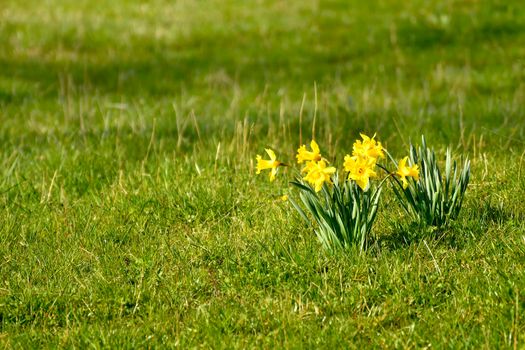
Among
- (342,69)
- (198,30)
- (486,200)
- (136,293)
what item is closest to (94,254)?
(136,293)

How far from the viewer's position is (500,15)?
13.3m

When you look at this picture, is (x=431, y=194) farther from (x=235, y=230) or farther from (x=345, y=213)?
(x=235, y=230)

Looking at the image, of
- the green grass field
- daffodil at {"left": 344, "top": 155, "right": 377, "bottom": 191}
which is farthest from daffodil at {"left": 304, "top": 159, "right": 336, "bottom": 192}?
the green grass field

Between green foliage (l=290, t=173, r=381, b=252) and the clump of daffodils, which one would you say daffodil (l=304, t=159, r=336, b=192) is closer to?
the clump of daffodils

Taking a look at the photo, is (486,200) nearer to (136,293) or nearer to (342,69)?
(136,293)

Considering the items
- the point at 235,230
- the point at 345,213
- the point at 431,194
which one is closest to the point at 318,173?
the point at 345,213

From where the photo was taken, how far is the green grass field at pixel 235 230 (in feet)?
13.7

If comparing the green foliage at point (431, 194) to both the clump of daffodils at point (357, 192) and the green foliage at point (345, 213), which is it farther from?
the green foliage at point (345, 213)

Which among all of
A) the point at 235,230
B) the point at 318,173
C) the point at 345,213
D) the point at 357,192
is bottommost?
the point at 235,230

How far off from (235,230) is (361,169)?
3.77 ft

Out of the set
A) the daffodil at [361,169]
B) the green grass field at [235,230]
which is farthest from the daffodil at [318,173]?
the green grass field at [235,230]

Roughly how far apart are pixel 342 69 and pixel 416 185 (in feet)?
22.9

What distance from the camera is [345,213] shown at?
462 centimetres

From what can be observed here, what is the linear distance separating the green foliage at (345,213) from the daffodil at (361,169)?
0.20 m
